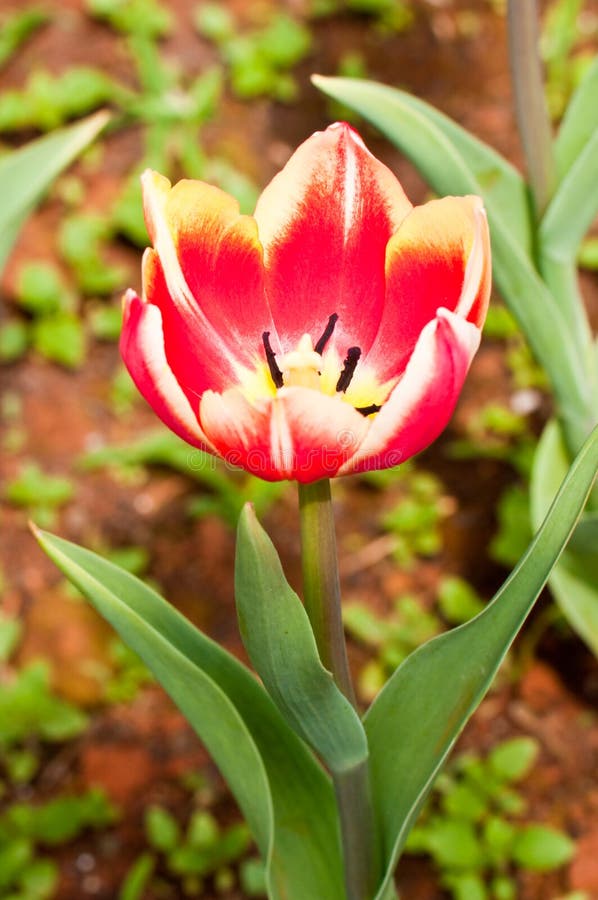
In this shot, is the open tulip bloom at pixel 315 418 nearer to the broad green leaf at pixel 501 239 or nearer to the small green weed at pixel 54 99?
the broad green leaf at pixel 501 239

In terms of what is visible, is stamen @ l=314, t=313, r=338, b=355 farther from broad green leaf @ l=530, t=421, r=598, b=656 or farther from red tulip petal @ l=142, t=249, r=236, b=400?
broad green leaf @ l=530, t=421, r=598, b=656

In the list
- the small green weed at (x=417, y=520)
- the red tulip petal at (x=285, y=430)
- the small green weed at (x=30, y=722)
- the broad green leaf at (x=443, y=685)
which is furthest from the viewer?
the small green weed at (x=417, y=520)

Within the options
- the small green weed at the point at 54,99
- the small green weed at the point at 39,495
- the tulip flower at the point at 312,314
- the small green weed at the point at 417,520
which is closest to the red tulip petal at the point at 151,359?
the tulip flower at the point at 312,314

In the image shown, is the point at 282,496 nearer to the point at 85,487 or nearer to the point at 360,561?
the point at 360,561

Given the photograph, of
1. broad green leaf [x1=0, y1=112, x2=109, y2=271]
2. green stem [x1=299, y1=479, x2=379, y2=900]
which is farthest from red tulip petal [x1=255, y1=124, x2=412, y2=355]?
broad green leaf [x1=0, y1=112, x2=109, y2=271]

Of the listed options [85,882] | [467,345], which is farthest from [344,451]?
[85,882]

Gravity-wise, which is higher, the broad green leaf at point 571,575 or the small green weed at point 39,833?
the broad green leaf at point 571,575
